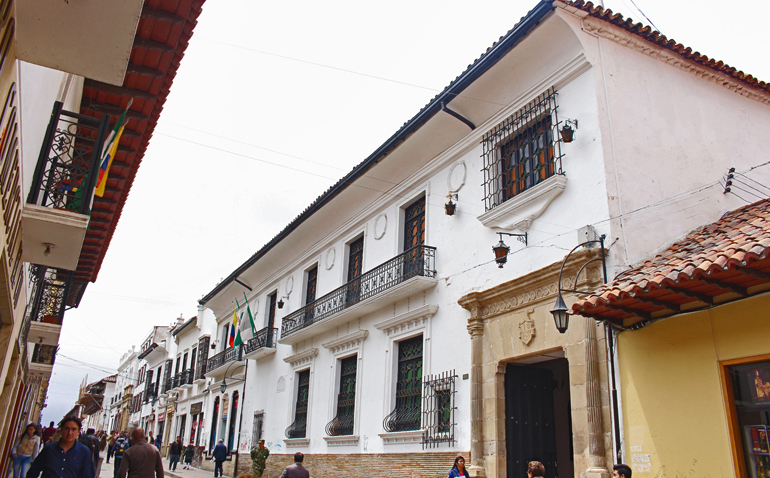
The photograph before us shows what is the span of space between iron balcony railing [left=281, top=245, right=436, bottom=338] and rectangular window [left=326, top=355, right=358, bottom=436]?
4.28 ft

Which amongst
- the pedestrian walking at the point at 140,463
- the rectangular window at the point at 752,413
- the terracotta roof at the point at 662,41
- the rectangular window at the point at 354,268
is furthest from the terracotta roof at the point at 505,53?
the pedestrian walking at the point at 140,463

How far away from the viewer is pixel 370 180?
13664 millimetres

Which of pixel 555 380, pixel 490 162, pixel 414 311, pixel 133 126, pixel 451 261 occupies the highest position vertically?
pixel 490 162

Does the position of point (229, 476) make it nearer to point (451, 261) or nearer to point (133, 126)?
point (451, 261)

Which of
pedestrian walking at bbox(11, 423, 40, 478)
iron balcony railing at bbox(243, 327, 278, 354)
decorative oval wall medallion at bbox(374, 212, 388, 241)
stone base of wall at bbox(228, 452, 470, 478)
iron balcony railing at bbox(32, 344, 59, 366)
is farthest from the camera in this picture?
iron balcony railing at bbox(243, 327, 278, 354)

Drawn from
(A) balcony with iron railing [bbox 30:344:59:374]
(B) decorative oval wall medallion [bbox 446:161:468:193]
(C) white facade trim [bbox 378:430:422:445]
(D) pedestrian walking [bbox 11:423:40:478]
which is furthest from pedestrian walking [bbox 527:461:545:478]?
(A) balcony with iron railing [bbox 30:344:59:374]

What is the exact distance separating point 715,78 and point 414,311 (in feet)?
21.2

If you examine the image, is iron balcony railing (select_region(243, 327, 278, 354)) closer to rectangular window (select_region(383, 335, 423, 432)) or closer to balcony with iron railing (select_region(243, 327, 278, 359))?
balcony with iron railing (select_region(243, 327, 278, 359))

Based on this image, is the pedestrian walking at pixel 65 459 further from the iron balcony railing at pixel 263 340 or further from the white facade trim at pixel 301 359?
the iron balcony railing at pixel 263 340

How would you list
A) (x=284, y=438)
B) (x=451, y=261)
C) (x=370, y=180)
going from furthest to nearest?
(x=284, y=438) → (x=370, y=180) → (x=451, y=261)

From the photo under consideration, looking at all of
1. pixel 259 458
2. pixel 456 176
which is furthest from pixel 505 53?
pixel 259 458

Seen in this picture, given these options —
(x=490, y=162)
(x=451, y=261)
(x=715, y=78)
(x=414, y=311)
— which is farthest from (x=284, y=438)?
(x=715, y=78)

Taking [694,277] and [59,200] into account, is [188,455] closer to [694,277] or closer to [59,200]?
[59,200]

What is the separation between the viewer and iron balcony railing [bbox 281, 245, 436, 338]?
11.5 meters
